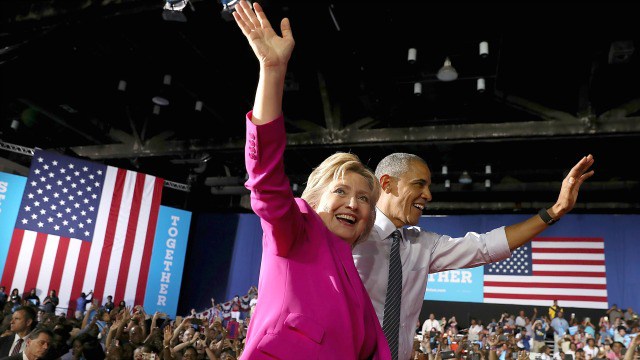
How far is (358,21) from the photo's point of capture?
6.81 m

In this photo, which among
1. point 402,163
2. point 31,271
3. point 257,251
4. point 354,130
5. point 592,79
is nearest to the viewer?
point 402,163

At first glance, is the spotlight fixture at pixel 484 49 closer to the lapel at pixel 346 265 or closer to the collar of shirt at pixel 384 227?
the collar of shirt at pixel 384 227

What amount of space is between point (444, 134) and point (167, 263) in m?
9.16

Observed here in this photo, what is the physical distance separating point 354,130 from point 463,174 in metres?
5.29

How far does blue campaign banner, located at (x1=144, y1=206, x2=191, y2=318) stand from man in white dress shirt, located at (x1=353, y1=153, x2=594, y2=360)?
519 inches

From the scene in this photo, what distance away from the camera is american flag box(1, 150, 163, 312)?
10672 millimetres

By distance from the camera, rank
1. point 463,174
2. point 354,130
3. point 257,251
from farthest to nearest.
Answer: point 257,251
point 463,174
point 354,130

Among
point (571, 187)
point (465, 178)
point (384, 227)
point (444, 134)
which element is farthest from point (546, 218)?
point (465, 178)

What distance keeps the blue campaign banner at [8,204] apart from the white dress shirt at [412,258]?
12.6 meters

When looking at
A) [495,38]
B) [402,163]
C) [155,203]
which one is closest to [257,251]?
[155,203]

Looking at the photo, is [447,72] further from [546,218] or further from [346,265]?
[346,265]

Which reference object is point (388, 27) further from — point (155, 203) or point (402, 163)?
point (155, 203)

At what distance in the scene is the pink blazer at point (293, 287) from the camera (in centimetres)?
92

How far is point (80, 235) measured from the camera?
36.0 feet
